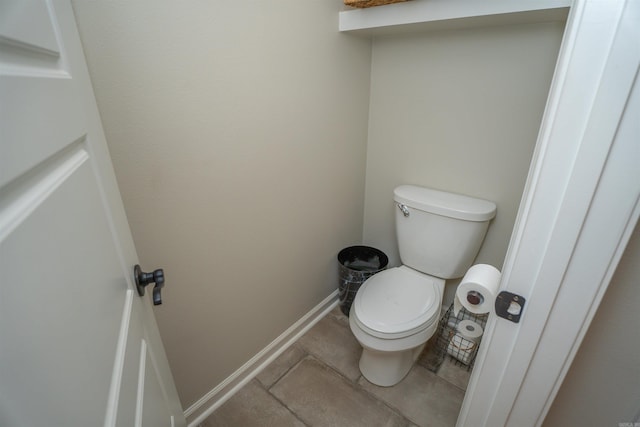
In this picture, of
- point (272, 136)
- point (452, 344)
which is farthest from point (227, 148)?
point (452, 344)

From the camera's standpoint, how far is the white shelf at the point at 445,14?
3.44 feet

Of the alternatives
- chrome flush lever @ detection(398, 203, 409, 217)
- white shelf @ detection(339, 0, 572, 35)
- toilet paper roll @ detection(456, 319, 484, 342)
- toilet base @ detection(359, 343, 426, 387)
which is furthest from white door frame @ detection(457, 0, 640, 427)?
chrome flush lever @ detection(398, 203, 409, 217)

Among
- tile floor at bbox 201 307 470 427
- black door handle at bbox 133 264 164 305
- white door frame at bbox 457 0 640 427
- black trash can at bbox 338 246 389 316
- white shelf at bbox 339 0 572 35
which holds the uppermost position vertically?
white shelf at bbox 339 0 572 35

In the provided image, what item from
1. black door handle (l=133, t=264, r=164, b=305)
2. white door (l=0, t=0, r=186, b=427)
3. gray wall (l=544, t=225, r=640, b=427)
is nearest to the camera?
white door (l=0, t=0, r=186, b=427)

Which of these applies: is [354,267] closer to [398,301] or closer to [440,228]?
[398,301]

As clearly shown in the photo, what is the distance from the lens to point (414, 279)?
1553 mm

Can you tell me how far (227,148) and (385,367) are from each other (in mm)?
1247

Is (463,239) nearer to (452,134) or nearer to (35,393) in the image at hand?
(452,134)

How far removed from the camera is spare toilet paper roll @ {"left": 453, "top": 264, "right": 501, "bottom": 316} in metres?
0.77

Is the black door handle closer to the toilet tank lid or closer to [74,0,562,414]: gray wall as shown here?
[74,0,562,414]: gray wall

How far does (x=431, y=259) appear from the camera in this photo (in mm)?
1537

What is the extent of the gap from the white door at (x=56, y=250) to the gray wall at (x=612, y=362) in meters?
0.86

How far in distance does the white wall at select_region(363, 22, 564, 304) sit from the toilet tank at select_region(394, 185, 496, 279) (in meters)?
0.12

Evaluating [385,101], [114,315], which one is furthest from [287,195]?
[114,315]
